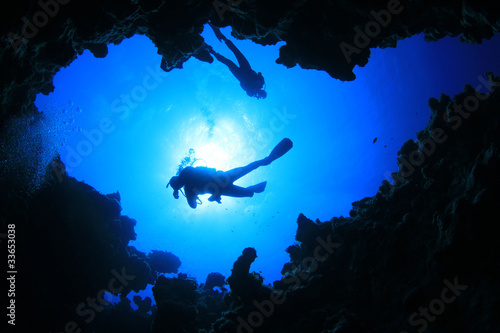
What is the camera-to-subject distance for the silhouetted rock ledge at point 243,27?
606 cm

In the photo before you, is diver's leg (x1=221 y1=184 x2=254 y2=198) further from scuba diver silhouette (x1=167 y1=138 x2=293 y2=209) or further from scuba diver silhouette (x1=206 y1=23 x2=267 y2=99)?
scuba diver silhouette (x1=206 y1=23 x2=267 y2=99)

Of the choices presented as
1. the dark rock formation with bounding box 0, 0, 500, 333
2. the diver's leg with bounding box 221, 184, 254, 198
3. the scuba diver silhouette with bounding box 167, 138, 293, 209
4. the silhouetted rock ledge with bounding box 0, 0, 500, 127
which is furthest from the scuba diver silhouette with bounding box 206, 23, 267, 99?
the diver's leg with bounding box 221, 184, 254, 198

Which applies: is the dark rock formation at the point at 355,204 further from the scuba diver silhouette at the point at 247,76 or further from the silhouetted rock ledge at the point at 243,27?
the scuba diver silhouette at the point at 247,76

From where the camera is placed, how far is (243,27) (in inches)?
301

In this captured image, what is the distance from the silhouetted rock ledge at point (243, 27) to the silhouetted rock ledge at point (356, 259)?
2.14 m

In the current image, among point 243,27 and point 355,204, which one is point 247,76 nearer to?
point 243,27

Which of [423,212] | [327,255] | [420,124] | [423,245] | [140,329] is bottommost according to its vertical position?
[423,245]

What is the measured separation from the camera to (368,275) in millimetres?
7480

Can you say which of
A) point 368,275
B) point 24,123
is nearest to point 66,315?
point 24,123

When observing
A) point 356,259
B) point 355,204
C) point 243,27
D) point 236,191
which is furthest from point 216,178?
point 355,204

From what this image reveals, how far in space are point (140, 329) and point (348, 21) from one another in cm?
1801

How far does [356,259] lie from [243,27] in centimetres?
796

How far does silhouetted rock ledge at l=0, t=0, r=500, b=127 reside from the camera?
606 cm

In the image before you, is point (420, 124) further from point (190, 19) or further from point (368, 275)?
point (190, 19)
